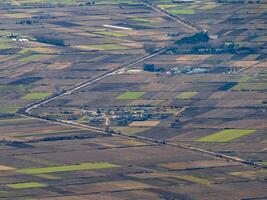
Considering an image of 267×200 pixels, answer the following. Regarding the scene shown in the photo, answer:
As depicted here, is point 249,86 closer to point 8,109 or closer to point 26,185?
point 8,109

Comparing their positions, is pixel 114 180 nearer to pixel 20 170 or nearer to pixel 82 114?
pixel 20 170

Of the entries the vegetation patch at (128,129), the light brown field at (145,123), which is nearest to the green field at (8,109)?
the light brown field at (145,123)

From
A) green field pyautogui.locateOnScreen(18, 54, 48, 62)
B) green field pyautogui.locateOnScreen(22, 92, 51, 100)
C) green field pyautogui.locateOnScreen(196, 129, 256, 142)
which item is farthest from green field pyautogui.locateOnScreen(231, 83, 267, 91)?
green field pyautogui.locateOnScreen(18, 54, 48, 62)

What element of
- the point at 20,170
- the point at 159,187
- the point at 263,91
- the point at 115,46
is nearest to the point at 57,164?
the point at 20,170

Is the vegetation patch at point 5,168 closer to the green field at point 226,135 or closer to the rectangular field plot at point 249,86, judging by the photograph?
the green field at point 226,135

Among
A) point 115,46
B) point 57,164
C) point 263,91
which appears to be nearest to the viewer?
point 57,164

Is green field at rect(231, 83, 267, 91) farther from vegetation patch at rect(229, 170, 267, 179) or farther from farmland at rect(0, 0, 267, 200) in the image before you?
vegetation patch at rect(229, 170, 267, 179)
